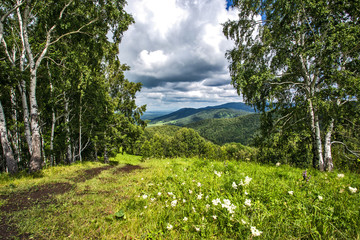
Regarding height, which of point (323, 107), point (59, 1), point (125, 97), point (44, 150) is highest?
point (59, 1)

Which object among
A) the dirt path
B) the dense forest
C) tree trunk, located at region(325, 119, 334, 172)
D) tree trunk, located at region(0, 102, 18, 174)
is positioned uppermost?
the dense forest

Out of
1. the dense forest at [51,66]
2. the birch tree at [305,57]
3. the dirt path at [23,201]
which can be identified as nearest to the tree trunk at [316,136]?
the birch tree at [305,57]

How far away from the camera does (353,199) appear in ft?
9.25

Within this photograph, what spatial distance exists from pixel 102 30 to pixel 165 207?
11.5m

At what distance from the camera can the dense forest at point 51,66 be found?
8.02 m

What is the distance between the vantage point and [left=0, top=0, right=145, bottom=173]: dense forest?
8016 mm

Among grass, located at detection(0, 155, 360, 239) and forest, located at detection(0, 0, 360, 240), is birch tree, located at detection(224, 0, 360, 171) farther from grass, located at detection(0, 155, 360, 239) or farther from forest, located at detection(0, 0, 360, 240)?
grass, located at detection(0, 155, 360, 239)

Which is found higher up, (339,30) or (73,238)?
(339,30)

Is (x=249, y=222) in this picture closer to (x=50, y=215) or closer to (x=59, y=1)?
(x=50, y=215)

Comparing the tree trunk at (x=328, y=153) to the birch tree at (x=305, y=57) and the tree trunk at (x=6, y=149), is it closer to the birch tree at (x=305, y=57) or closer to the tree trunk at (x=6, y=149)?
the birch tree at (x=305, y=57)

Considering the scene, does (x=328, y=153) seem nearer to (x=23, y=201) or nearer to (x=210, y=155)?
(x=210, y=155)

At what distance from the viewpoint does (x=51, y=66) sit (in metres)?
10.2

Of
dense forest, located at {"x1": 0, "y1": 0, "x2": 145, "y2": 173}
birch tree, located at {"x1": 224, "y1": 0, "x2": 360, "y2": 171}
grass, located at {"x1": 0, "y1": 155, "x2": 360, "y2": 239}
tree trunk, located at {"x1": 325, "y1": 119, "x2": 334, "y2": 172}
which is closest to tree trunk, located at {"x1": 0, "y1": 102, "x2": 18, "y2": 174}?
dense forest, located at {"x1": 0, "y1": 0, "x2": 145, "y2": 173}

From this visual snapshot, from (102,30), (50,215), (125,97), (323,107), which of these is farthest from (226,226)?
(125,97)
